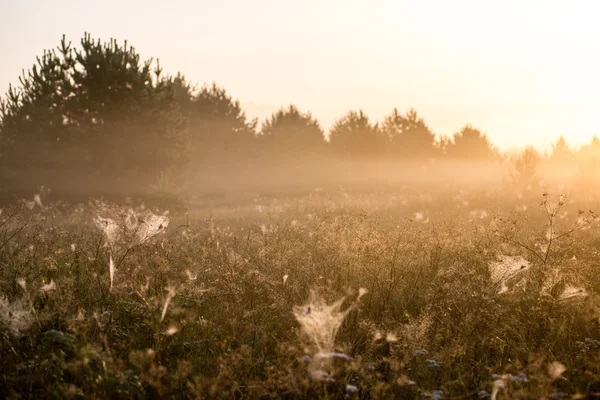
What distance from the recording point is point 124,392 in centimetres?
247

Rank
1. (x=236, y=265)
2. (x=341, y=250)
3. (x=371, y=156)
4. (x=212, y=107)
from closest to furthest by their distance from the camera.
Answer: (x=236, y=265) → (x=341, y=250) → (x=212, y=107) → (x=371, y=156)

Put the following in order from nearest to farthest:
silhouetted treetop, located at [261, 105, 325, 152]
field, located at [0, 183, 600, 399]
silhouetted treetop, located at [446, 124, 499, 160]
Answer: field, located at [0, 183, 600, 399] < silhouetted treetop, located at [261, 105, 325, 152] < silhouetted treetop, located at [446, 124, 499, 160]

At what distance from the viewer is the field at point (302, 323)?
2631 mm

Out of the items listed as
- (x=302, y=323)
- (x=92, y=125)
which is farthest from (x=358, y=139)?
(x=302, y=323)

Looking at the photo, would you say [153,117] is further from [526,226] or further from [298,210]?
[526,226]

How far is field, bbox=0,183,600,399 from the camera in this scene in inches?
104

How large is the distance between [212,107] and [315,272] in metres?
34.4

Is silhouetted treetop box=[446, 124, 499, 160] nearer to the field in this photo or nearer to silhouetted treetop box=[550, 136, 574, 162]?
silhouetted treetop box=[550, 136, 574, 162]

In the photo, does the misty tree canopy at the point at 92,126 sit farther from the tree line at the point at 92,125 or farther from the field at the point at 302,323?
the field at the point at 302,323

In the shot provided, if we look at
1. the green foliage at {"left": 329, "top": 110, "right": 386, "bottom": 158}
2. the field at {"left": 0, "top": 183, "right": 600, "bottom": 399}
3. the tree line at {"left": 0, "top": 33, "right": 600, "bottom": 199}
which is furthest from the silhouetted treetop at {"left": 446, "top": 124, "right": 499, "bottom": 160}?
the field at {"left": 0, "top": 183, "right": 600, "bottom": 399}

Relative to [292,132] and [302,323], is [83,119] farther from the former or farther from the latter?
[292,132]

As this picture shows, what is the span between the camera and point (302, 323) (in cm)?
257

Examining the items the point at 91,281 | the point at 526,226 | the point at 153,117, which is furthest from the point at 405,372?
the point at 153,117

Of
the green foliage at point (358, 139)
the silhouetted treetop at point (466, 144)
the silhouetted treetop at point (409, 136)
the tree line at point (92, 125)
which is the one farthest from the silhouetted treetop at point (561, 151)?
the tree line at point (92, 125)
